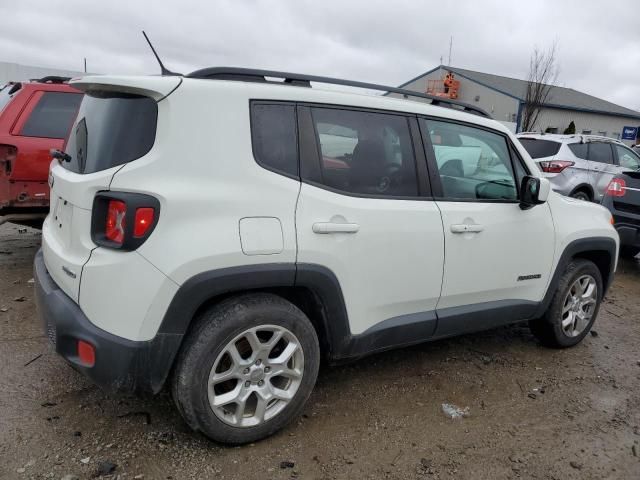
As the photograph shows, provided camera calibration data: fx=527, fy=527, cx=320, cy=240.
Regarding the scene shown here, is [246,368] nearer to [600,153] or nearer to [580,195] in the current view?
[580,195]

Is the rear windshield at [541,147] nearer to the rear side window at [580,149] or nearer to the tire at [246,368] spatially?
the rear side window at [580,149]

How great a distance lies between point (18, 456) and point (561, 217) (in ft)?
11.9

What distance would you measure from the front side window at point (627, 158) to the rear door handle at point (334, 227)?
32.6ft

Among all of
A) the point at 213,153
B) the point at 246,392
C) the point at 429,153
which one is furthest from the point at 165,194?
the point at 429,153

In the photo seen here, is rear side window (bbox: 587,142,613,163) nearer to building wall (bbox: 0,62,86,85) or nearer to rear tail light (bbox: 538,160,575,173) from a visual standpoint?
rear tail light (bbox: 538,160,575,173)

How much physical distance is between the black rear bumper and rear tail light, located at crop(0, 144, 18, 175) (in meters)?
3.26

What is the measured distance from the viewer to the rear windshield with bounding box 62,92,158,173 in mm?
2350

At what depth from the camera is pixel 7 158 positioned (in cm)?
507

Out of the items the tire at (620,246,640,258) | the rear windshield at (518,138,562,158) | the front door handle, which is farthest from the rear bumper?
the front door handle

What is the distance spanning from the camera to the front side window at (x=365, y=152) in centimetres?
279

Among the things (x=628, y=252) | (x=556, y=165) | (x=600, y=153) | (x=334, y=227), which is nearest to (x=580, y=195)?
(x=556, y=165)

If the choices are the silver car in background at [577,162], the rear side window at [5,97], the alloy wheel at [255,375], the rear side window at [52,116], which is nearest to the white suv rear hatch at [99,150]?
the alloy wheel at [255,375]

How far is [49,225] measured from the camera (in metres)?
3.03

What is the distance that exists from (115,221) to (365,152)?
54.6 inches
